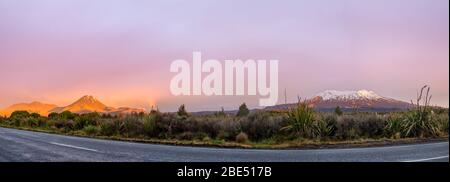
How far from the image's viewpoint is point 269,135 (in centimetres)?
2120

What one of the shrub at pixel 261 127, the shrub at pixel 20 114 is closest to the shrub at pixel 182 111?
the shrub at pixel 261 127

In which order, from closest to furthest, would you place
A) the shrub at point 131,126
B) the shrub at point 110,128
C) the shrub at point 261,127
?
the shrub at point 261,127 → the shrub at point 131,126 → the shrub at point 110,128

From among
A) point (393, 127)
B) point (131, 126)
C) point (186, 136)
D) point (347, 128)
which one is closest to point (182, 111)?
point (131, 126)

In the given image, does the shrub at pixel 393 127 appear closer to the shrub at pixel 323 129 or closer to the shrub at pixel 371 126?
the shrub at pixel 371 126

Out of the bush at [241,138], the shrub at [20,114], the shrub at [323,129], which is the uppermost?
the shrub at [20,114]

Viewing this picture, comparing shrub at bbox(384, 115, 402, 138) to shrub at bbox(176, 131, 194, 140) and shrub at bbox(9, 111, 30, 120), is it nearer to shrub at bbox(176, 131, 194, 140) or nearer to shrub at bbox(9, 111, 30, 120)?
shrub at bbox(176, 131, 194, 140)

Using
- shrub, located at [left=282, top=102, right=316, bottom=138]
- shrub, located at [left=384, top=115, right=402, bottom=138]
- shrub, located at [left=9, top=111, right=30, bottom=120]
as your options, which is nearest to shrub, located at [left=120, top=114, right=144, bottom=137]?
shrub, located at [left=282, top=102, right=316, bottom=138]

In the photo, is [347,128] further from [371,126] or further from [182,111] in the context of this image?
[182,111]

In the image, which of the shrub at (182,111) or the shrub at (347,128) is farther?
the shrub at (182,111)
